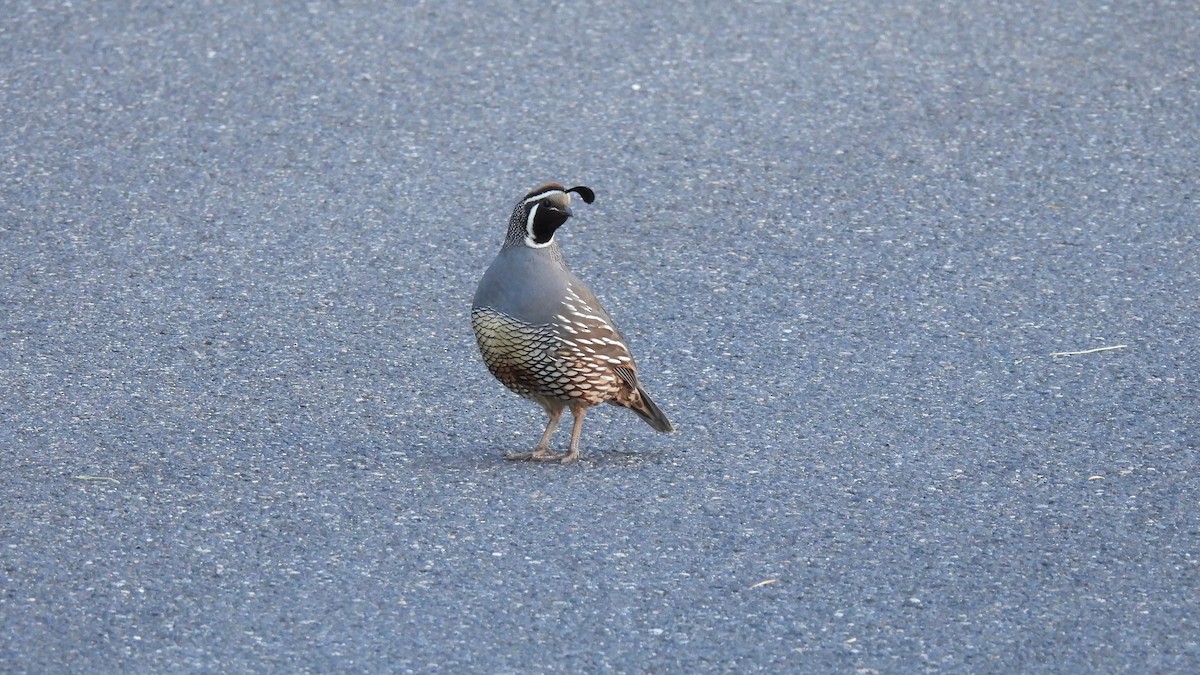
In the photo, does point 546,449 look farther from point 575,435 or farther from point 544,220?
point 544,220

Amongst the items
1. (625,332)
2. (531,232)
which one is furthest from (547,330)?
(625,332)

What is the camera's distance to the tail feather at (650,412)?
5816 mm

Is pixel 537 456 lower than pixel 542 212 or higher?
lower

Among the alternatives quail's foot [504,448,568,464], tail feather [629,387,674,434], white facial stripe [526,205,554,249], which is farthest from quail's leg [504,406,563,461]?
white facial stripe [526,205,554,249]

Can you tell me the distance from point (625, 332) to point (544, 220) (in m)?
1.34

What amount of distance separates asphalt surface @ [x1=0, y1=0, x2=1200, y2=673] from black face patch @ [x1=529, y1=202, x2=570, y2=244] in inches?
30.7

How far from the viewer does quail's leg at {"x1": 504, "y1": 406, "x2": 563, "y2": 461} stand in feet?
18.8

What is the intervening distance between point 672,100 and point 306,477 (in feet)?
13.5

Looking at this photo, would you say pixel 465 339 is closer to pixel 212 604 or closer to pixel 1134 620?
pixel 212 604

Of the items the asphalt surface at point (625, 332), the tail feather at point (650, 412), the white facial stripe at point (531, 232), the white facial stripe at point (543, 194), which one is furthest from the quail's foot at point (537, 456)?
the white facial stripe at point (543, 194)

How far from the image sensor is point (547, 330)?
5.54 metres

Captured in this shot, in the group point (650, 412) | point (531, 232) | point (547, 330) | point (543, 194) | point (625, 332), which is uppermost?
point (543, 194)

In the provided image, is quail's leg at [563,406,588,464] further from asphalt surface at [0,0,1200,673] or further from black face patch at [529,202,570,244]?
black face patch at [529,202,570,244]

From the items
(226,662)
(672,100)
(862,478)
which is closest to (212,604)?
(226,662)
